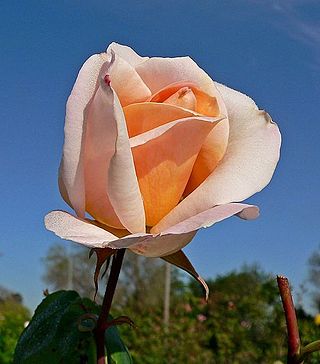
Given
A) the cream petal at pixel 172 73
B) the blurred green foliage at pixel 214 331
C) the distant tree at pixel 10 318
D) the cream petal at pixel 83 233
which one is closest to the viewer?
the cream petal at pixel 83 233

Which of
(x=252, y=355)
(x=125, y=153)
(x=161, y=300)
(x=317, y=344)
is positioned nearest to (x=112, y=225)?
(x=125, y=153)

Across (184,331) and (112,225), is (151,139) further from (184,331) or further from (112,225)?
(184,331)

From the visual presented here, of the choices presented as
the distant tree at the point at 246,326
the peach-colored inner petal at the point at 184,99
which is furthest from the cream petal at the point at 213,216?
the distant tree at the point at 246,326

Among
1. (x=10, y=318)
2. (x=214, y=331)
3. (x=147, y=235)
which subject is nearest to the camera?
(x=147, y=235)

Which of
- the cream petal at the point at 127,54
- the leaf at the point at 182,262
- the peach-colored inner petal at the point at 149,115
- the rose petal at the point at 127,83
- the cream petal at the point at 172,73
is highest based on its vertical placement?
the cream petal at the point at 127,54

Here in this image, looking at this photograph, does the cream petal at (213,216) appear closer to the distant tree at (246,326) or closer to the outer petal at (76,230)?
the outer petal at (76,230)

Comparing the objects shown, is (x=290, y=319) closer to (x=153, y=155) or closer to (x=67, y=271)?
(x=153, y=155)

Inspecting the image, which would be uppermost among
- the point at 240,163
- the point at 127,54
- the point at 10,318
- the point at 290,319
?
the point at 10,318

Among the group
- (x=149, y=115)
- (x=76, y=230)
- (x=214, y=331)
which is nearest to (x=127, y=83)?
(x=149, y=115)
